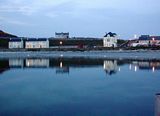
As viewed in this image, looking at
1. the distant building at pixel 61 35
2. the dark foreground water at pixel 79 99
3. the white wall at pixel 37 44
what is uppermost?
the distant building at pixel 61 35

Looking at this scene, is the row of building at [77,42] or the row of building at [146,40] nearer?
the row of building at [77,42]

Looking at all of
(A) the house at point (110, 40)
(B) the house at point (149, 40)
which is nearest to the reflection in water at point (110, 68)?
(A) the house at point (110, 40)

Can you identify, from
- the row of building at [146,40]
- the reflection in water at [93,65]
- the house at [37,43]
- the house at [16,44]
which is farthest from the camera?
the row of building at [146,40]

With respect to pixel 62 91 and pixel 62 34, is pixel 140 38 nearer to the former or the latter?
pixel 62 34

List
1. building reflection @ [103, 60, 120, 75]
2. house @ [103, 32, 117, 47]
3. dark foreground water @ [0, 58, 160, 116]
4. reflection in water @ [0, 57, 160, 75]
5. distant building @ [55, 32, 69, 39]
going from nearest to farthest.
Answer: dark foreground water @ [0, 58, 160, 116] → building reflection @ [103, 60, 120, 75] → reflection in water @ [0, 57, 160, 75] → house @ [103, 32, 117, 47] → distant building @ [55, 32, 69, 39]

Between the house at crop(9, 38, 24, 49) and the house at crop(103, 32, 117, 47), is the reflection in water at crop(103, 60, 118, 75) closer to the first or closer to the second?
the house at crop(103, 32, 117, 47)

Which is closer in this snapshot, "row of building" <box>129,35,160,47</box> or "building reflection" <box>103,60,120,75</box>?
"building reflection" <box>103,60,120,75</box>

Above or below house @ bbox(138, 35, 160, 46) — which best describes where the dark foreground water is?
below

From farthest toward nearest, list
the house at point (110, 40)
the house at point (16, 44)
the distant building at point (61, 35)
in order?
the distant building at point (61, 35)
the house at point (16, 44)
the house at point (110, 40)

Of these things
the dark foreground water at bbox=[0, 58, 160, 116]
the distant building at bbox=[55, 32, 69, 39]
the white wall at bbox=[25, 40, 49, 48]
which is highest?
the distant building at bbox=[55, 32, 69, 39]

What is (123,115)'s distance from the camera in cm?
681

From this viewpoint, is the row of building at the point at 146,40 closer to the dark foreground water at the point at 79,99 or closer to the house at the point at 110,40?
the house at the point at 110,40

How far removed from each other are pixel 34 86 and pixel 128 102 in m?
4.38

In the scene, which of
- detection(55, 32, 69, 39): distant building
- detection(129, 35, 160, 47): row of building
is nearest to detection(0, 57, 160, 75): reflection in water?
detection(129, 35, 160, 47): row of building
